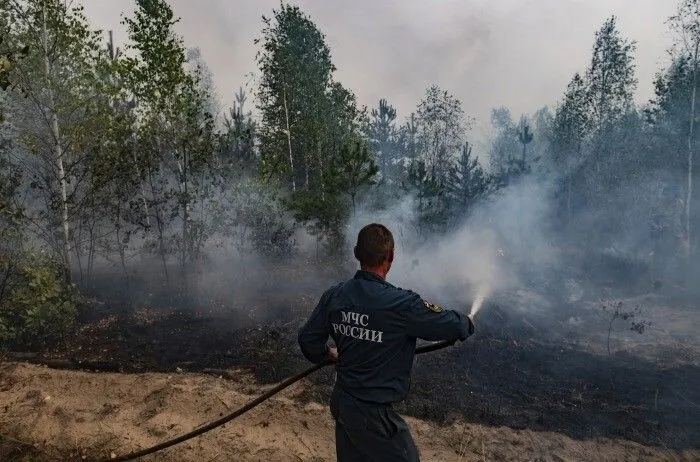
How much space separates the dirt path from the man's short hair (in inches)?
140

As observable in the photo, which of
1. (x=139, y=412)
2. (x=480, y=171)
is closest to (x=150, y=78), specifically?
(x=139, y=412)

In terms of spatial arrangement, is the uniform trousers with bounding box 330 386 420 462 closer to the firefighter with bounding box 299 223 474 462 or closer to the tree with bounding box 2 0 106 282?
the firefighter with bounding box 299 223 474 462

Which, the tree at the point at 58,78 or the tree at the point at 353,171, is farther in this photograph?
the tree at the point at 353,171

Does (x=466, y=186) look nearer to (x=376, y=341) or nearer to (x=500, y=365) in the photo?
(x=500, y=365)

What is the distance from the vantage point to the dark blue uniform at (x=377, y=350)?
2.79 m

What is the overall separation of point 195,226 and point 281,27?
45.8 ft

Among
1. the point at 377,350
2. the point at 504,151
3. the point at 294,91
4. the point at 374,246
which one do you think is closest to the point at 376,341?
the point at 377,350

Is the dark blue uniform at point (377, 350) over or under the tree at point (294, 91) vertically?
under

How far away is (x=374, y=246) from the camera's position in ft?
9.66

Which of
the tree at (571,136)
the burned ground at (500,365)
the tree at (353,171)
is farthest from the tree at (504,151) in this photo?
the burned ground at (500,365)

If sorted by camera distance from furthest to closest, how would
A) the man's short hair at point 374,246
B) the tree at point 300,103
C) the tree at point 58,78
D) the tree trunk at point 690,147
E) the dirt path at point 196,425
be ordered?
1. the tree at point 300,103
2. the tree trunk at point 690,147
3. the tree at point 58,78
4. the dirt path at point 196,425
5. the man's short hair at point 374,246

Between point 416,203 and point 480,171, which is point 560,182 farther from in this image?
point 416,203

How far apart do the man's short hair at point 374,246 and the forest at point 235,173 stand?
8.50ft

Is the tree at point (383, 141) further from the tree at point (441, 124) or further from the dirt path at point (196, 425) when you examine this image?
the dirt path at point (196, 425)
